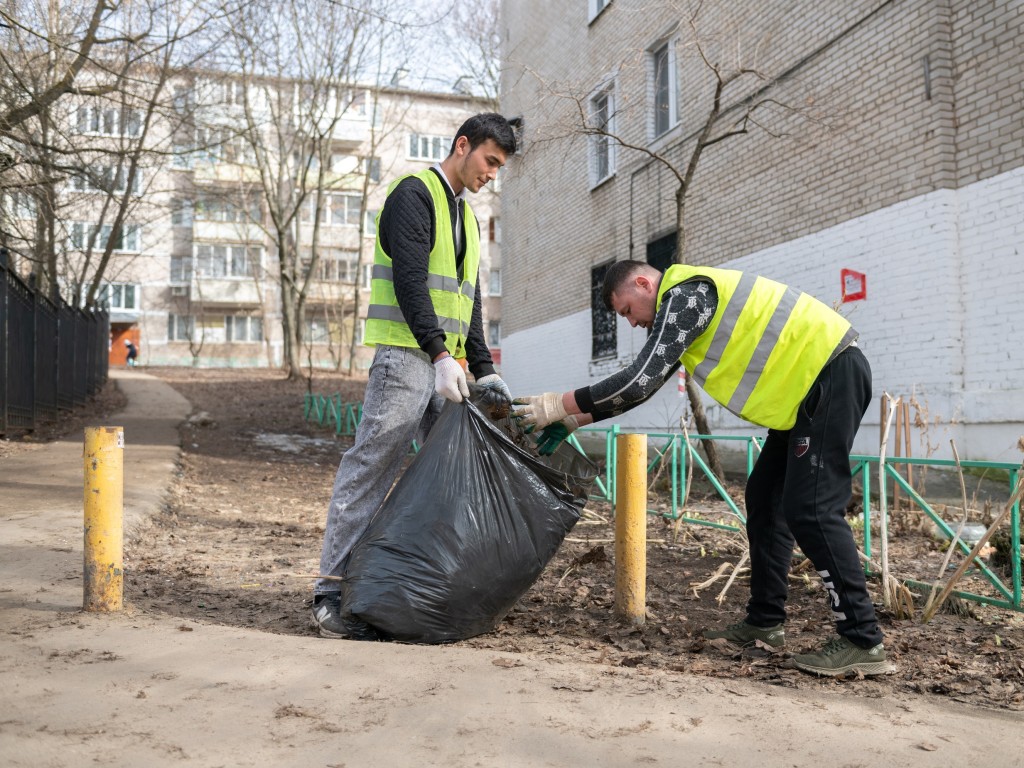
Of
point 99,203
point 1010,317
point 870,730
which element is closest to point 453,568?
point 870,730

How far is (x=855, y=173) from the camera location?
26.7 feet

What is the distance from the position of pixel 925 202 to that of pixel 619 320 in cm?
550

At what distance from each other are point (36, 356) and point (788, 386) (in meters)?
10.7

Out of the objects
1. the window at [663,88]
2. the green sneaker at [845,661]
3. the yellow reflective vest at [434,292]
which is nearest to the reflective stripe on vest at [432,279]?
the yellow reflective vest at [434,292]

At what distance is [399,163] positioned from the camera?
3725 cm

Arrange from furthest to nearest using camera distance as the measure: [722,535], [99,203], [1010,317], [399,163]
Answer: [399,163] < [99,203] < [1010,317] < [722,535]

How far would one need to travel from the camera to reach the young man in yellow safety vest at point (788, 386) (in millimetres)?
2811

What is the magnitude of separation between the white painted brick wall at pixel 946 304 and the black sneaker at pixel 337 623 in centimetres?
453

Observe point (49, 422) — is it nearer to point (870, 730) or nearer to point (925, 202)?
point (925, 202)

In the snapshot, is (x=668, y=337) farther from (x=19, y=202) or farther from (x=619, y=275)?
(x=19, y=202)

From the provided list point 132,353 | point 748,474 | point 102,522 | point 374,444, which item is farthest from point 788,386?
point 132,353

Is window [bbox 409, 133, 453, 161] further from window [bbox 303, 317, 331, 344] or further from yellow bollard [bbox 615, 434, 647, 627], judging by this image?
yellow bollard [bbox 615, 434, 647, 627]

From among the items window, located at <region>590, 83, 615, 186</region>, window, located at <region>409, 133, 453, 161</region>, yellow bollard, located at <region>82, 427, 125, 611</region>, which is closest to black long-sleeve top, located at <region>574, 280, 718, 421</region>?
yellow bollard, located at <region>82, 427, 125, 611</region>

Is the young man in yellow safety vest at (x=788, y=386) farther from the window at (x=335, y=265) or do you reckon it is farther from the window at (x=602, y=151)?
the window at (x=335, y=265)
